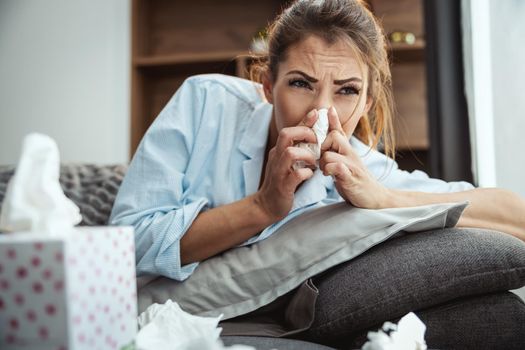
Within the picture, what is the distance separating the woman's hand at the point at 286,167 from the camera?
3.57ft

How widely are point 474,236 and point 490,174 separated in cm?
96

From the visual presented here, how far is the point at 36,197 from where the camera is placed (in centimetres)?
56

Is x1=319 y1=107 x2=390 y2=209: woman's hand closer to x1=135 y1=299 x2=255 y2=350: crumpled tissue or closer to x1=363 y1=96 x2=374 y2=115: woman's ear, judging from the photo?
x1=363 y1=96 x2=374 y2=115: woman's ear

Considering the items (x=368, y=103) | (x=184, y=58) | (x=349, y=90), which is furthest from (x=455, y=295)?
(x=184, y=58)

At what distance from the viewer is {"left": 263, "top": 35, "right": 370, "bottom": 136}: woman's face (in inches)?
46.7

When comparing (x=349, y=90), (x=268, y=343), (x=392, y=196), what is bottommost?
(x=268, y=343)

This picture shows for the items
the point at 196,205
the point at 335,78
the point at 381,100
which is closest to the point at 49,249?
the point at 196,205

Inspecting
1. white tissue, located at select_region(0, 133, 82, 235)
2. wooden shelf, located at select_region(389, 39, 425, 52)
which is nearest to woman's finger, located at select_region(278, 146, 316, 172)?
white tissue, located at select_region(0, 133, 82, 235)

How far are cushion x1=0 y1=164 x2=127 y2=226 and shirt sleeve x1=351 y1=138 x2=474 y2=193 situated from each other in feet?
2.12

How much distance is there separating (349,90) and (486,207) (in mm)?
381

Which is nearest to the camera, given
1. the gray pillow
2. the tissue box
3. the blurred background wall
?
the tissue box

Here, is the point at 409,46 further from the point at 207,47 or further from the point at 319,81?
the point at 319,81

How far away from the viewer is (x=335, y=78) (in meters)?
1.18

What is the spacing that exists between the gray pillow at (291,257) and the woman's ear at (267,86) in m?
0.42
